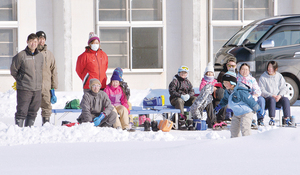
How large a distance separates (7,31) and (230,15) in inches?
289

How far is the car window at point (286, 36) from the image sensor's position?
33.2 ft

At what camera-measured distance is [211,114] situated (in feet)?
25.9

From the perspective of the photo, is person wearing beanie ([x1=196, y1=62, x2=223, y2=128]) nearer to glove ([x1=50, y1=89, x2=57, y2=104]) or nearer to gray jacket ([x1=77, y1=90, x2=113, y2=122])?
gray jacket ([x1=77, y1=90, x2=113, y2=122])

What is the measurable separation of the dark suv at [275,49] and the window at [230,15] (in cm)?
341

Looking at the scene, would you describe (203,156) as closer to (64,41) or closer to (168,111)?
(168,111)

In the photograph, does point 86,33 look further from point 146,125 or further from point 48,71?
point 146,125

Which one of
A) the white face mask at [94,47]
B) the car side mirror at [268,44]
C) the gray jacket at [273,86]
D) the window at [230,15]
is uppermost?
the window at [230,15]

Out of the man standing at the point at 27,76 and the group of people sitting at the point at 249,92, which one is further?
the group of people sitting at the point at 249,92

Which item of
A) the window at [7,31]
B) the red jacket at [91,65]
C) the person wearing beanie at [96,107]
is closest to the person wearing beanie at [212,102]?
the person wearing beanie at [96,107]

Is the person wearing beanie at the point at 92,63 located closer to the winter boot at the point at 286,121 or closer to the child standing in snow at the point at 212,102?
the child standing in snow at the point at 212,102

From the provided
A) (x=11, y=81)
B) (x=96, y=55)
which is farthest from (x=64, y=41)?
(x=96, y=55)

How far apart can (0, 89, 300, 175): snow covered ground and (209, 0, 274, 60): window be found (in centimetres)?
866

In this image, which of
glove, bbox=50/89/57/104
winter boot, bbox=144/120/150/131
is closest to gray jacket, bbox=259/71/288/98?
winter boot, bbox=144/120/150/131

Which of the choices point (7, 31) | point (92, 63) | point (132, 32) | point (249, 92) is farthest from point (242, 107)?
point (7, 31)
